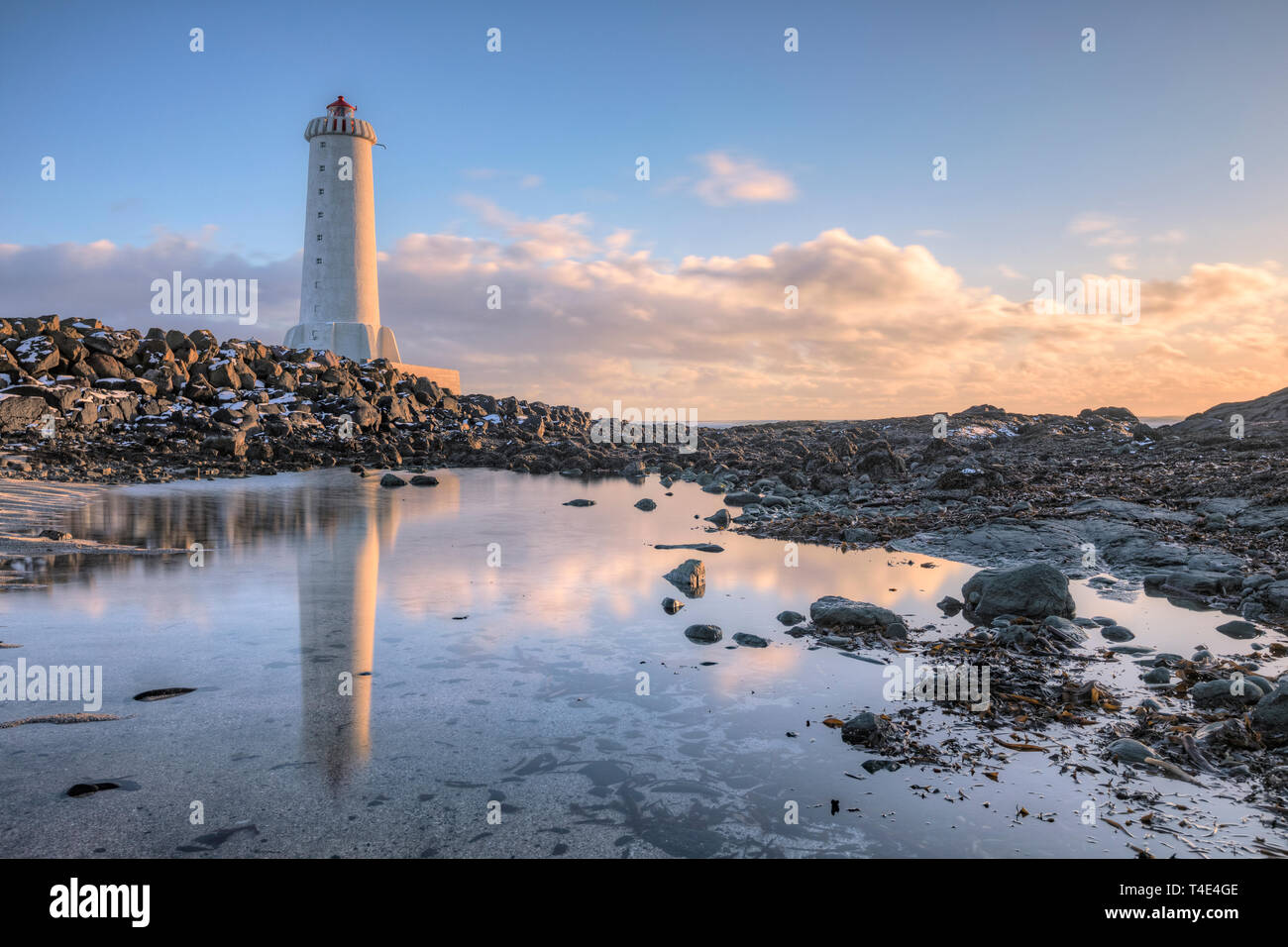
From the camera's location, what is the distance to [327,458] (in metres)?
27.5

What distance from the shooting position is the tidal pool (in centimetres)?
360

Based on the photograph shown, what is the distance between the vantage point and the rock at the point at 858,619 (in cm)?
714

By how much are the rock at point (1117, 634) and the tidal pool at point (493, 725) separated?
18 cm

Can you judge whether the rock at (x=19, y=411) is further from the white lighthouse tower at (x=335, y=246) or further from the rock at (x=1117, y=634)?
the rock at (x=1117, y=634)

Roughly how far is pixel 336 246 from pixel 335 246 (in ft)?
0.19

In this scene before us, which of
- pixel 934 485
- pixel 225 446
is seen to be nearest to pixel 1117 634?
pixel 934 485

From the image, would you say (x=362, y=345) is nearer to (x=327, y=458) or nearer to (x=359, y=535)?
(x=327, y=458)

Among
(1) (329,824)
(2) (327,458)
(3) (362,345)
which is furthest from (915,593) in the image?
(3) (362,345)

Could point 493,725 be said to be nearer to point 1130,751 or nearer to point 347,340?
point 1130,751

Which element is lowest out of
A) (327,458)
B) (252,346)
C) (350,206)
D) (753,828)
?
(753,828)

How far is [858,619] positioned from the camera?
23.9ft

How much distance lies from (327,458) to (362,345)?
17305mm

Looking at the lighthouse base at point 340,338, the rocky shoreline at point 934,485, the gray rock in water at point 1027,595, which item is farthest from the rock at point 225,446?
the gray rock in water at point 1027,595

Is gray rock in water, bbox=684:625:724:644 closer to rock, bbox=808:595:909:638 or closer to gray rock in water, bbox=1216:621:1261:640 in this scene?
rock, bbox=808:595:909:638
